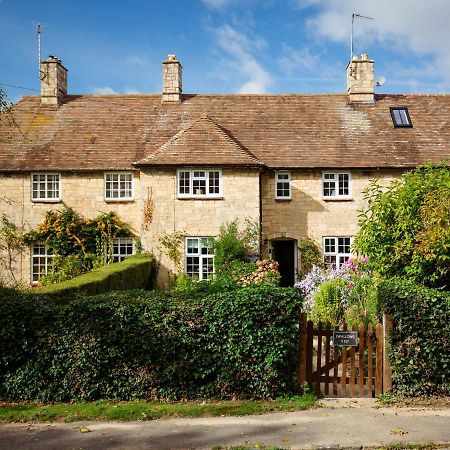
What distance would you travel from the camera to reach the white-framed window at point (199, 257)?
19.7m

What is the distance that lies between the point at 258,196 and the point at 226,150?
2323 mm

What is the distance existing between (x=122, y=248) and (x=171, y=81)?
9015 millimetres

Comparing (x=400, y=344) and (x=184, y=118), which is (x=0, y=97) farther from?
(x=184, y=118)

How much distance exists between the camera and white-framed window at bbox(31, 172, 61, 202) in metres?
21.2

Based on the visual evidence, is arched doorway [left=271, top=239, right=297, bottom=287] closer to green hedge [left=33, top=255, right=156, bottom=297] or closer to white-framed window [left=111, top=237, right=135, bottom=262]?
green hedge [left=33, top=255, right=156, bottom=297]

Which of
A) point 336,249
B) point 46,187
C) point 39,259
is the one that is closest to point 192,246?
point 336,249

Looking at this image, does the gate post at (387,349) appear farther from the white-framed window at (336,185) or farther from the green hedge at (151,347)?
the white-framed window at (336,185)

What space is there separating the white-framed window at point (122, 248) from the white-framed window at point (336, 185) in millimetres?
8897

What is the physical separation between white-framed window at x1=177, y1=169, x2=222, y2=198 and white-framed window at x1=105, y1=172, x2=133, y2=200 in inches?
109

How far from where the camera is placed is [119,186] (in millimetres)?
21328

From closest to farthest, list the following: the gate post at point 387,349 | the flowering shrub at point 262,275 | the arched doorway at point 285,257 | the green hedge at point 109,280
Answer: the gate post at point 387,349
the green hedge at point 109,280
the flowering shrub at point 262,275
the arched doorway at point 285,257

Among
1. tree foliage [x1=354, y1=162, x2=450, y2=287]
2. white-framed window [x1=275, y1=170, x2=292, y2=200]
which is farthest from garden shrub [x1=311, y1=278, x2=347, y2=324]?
white-framed window [x1=275, y1=170, x2=292, y2=200]

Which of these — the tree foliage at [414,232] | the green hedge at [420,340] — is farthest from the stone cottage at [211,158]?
the green hedge at [420,340]

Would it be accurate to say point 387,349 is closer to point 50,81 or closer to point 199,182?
point 199,182
